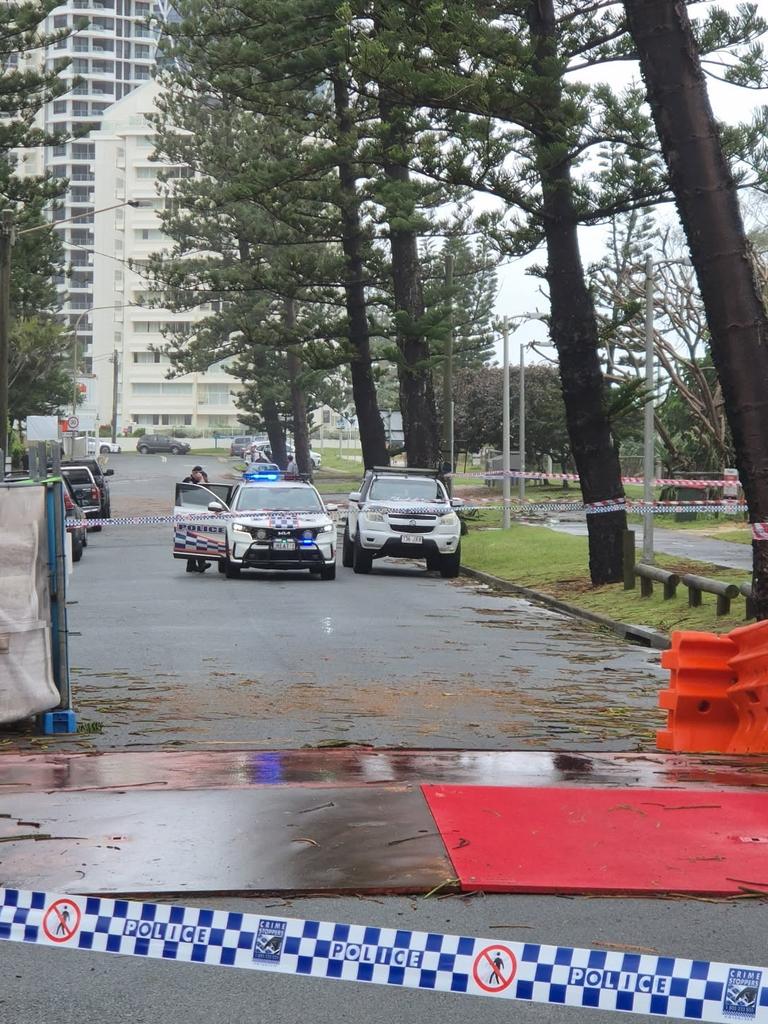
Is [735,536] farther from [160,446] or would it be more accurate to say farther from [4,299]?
[160,446]

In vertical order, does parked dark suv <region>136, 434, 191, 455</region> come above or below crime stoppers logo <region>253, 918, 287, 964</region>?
above

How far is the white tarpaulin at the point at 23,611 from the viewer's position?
9789 mm

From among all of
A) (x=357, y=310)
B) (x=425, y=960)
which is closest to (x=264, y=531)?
(x=357, y=310)

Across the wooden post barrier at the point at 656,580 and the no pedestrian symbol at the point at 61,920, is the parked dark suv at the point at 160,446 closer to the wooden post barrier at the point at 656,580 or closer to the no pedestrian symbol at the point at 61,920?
the wooden post barrier at the point at 656,580


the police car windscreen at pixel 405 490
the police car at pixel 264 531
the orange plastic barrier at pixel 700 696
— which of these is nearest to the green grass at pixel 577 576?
the police car windscreen at pixel 405 490

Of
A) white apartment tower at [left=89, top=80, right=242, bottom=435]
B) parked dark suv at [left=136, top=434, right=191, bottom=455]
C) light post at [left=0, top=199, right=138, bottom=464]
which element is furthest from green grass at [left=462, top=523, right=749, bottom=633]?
white apartment tower at [left=89, top=80, right=242, bottom=435]

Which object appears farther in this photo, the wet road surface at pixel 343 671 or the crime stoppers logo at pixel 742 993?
the wet road surface at pixel 343 671

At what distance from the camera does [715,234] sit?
1395 cm

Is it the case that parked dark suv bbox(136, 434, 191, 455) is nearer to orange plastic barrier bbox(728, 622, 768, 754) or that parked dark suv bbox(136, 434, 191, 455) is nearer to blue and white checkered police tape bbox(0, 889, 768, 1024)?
orange plastic barrier bbox(728, 622, 768, 754)

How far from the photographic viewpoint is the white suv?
2700 cm

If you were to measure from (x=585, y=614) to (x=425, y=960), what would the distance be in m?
16.2

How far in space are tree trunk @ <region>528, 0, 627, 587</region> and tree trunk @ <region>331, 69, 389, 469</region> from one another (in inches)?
686

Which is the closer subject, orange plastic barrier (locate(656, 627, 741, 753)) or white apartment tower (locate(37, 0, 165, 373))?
orange plastic barrier (locate(656, 627, 741, 753))

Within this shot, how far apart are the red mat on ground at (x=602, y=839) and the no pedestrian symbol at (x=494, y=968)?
2.04m
